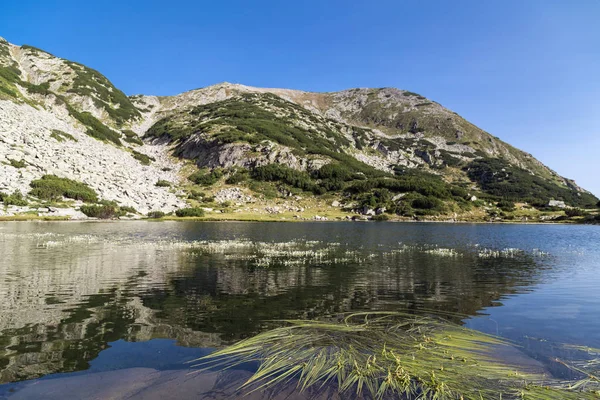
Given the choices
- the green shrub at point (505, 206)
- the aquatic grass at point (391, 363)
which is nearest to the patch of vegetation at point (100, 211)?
the aquatic grass at point (391, 363)

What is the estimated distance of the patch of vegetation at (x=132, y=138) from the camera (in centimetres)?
16862

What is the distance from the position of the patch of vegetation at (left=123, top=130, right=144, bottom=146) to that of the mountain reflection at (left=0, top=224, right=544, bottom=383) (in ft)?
486

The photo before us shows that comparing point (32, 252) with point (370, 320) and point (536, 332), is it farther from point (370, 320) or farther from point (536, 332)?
point (536, 332)

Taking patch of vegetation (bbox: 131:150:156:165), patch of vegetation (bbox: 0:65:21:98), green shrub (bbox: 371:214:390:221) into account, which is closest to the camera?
green shrub (bbox: 371:214:390:221)

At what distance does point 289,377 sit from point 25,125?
131386 millimetres

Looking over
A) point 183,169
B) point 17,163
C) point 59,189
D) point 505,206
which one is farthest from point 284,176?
point 505,206

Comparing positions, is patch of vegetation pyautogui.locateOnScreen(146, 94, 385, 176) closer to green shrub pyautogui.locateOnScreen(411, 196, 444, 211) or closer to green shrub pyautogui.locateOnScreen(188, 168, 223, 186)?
green shrub pyautogui.locateOnScreen(188, 168, 223, 186)

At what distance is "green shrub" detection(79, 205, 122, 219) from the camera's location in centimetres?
8050

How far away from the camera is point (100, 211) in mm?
82375

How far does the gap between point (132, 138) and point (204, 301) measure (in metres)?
180

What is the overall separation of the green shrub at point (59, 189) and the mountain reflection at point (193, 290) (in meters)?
55.7

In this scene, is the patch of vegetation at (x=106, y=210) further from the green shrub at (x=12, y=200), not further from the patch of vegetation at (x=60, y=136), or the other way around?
the patch of vegetation at (x=60, y=136)

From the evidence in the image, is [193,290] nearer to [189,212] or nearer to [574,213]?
[189,212]

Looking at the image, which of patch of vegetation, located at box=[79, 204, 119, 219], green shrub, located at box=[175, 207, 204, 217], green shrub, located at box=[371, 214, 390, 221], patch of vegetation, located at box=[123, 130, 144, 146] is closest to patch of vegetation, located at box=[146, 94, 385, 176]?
patch of vegetation, located at box=[123, 130, 144, 146]
